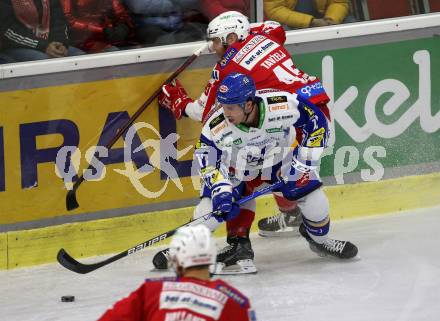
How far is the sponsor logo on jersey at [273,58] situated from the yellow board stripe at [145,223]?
0.96 meters

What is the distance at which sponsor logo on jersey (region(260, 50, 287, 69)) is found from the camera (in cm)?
706

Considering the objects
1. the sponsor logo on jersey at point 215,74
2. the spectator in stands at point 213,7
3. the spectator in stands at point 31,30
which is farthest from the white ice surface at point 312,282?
the spectator in stands at point 213,7

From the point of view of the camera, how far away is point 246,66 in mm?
7082

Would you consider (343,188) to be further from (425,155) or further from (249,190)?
(249,190)

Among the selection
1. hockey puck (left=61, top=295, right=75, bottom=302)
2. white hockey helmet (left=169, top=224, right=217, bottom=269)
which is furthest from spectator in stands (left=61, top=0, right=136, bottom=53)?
white hockey helmet (left=169, top=224, right=217, bottom=269)

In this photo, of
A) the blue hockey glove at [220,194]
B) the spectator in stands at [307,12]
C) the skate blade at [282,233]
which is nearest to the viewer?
the blue hockey glove at [220,194]

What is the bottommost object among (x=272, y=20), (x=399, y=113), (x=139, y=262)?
(x=139, y=262)

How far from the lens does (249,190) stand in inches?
271

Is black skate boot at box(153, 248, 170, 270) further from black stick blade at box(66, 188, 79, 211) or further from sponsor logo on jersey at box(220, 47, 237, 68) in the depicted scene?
sponsor logo on jersey at box(220, 47, 237, 68)

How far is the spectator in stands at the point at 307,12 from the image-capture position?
25.2 ft

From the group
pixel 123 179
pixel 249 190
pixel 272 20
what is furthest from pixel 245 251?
pixel 272 20

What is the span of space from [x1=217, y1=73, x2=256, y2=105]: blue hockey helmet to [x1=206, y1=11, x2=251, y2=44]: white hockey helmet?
2.94 feet

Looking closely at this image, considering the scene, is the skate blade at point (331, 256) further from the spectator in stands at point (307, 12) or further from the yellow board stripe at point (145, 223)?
the spectator in stands at point (307, 12)

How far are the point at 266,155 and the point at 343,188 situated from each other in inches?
47.7
